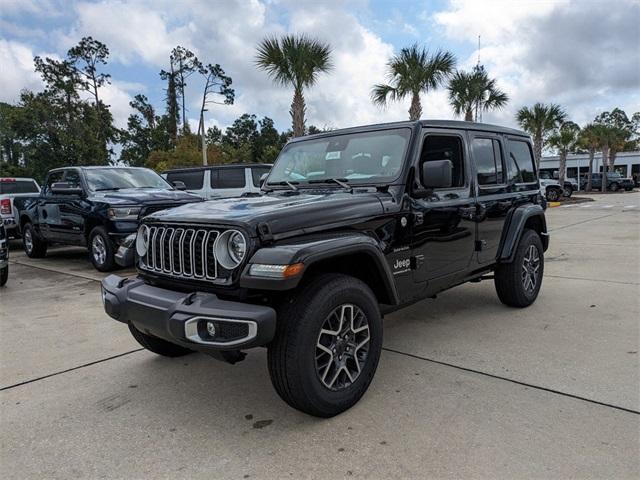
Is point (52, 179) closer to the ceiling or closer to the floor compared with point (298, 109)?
closer to the floor

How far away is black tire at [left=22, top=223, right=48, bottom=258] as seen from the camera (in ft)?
30.5

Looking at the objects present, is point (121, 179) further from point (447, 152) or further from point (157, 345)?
point (447, 152)

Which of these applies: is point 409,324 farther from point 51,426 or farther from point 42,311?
point 42,311

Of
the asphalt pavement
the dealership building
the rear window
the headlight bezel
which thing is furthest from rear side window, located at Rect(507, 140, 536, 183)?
the dealership building

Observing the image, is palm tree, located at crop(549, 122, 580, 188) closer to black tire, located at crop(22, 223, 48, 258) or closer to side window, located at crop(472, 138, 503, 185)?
side window, located at crop(472, 138, 503, 185)

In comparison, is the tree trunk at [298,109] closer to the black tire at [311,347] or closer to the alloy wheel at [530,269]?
the alloy wheel at [530,269]

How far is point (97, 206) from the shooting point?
288 inches

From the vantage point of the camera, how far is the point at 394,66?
58.1 ft

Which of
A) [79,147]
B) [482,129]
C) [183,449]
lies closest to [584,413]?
[183,449]

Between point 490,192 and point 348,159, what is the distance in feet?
4.94

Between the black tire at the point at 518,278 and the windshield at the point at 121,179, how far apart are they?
19.5 feet

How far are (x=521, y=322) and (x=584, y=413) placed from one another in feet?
5.88

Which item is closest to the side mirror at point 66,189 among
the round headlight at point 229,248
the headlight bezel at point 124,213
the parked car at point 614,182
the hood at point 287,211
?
the headlight bezel at point 124,213

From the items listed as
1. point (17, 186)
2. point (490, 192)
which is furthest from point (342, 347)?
point (17, 186)
